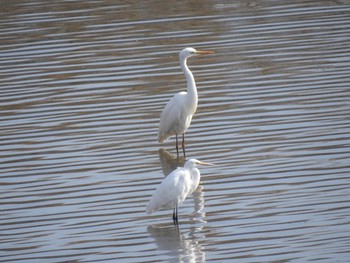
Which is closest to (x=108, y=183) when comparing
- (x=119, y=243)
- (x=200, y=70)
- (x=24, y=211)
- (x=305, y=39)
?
(x=24, y=211)

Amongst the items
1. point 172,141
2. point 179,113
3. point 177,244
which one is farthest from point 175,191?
point 172,141

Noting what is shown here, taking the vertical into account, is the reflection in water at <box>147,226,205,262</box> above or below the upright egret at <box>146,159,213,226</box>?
below

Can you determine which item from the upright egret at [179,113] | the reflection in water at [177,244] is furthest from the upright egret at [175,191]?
the upright egret at [179,113]

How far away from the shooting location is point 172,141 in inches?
494

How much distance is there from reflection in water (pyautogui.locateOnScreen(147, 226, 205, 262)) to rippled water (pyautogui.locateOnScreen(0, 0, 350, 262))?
0.06 ft

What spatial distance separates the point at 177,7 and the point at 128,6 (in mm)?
989

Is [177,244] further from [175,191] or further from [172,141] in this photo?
[172,141]

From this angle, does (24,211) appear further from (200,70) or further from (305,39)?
(305,39)

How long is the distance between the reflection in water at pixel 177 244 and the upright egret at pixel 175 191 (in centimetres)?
19

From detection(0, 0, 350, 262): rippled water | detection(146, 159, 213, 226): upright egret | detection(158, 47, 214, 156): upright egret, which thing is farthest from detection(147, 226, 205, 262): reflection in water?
detection(158, 47, 214, 156): upright egret

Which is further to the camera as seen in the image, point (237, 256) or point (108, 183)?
point (108, 183)

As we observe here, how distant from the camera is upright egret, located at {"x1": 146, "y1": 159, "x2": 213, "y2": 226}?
9.05 metres

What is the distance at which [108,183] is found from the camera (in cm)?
1031

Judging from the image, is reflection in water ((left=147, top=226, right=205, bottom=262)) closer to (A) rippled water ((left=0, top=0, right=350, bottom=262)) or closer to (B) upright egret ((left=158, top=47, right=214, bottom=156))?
(A) rippled water ((left=0, top=0, right=350, bottom=262))
